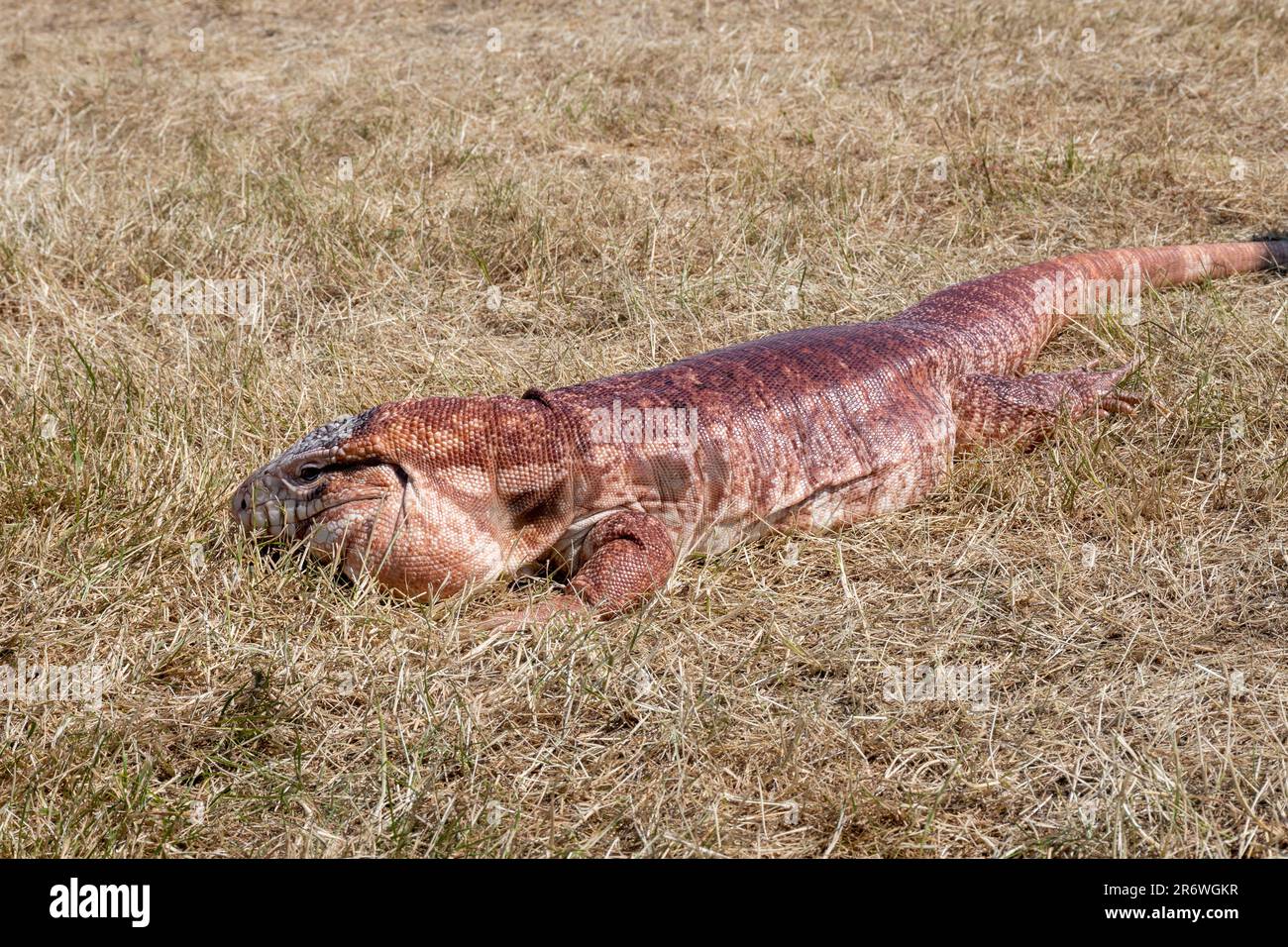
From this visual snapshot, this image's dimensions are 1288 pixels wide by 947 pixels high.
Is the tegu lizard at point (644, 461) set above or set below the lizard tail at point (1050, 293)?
below

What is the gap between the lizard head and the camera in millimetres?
4000

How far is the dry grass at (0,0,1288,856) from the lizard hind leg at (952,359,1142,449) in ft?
0.43

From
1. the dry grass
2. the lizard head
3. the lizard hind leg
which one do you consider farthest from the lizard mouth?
the lizard hind leg

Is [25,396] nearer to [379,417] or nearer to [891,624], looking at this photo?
[379,417]

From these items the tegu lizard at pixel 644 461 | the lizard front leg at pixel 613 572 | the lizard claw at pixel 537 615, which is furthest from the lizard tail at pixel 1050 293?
the lizard claw at pixel 537 615

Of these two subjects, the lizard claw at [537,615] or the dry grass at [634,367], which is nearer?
the dry grass at [634,367]

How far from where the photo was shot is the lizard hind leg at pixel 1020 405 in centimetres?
496

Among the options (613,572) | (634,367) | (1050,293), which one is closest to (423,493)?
(613,572)

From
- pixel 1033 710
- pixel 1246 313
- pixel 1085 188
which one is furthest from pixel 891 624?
pixel 1085 188

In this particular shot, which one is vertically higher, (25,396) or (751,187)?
(751,187)

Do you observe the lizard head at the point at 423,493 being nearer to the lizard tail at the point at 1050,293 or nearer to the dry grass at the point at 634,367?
the dry grass at the point at 634,367

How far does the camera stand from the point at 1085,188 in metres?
6.95

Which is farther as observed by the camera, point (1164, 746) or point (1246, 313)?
point (1246, 313)

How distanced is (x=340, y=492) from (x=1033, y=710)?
218cm
